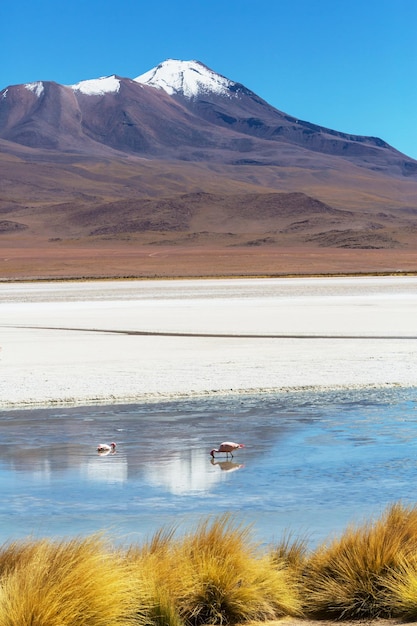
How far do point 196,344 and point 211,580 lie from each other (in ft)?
52.0

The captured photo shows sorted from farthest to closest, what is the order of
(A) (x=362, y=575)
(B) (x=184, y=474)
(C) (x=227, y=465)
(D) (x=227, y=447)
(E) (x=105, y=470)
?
(D) (x=227, y=447)
(C) (x=227, y=465)
(E) (x=105, y=470)
(B) (x=184, y=474)
(A) (x=362, y=575)

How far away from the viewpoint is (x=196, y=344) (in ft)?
70.0

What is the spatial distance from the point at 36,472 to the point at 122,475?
771 mm

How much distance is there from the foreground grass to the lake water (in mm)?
829

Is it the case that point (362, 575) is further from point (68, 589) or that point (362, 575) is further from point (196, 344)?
point (196, 344)

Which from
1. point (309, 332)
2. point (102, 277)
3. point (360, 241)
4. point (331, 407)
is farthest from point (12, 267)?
point (331, 407)

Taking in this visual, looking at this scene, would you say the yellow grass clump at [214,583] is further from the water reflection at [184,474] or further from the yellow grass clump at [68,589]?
the water reflection at [184,474]

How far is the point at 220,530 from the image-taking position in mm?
5945

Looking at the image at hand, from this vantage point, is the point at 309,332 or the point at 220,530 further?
the point at 309,332

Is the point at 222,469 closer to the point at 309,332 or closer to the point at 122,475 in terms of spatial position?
the point at 122,475

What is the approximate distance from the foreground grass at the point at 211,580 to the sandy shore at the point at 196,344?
325 inches

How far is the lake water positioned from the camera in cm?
749

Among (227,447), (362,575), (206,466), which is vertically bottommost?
(206,466)

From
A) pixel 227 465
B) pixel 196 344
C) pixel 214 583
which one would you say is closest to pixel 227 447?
pixel 227 465
